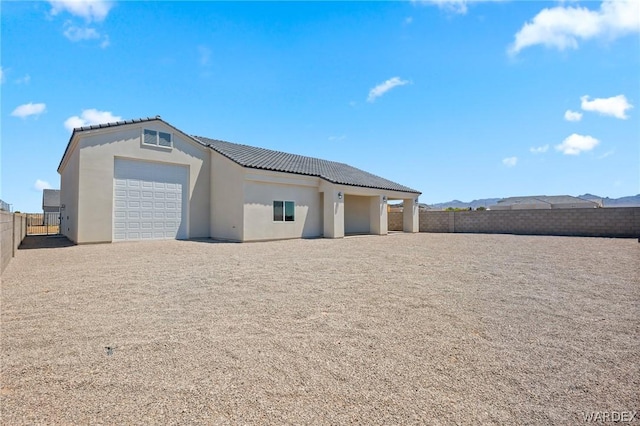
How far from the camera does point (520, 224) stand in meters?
22.1

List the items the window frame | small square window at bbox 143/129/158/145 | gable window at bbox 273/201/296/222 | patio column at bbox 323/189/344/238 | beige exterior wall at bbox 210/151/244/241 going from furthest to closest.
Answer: patio column at bbox 323/189/344/238, gable window at bbox 273/201/296/222, the window frame, beige exterior wall at bbox 210/151/244/241, small square window at bbox 143/129/158/145

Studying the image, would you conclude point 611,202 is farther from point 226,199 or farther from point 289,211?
point 226,199

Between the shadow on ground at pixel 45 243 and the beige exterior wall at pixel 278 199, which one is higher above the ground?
the beige exterior wall at pixel 278 199

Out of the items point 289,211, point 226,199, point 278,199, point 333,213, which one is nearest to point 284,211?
point 289,211

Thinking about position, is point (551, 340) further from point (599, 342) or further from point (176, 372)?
point (176, 372)

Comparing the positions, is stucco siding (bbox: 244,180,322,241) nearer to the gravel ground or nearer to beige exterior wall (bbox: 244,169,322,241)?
beige exterior wall (bbox: 244,169,322,241)

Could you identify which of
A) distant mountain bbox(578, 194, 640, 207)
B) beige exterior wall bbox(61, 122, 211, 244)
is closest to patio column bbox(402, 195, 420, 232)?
beige exterior wall bbox(61, 122, 211, 244)

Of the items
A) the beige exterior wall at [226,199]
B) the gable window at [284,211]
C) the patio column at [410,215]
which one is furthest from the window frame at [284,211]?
the patio column at [410,215]

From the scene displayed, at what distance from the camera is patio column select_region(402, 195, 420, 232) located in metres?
24.0

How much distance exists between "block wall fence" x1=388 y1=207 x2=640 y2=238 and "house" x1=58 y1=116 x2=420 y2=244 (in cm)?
950

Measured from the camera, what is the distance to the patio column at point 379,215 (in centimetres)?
2070

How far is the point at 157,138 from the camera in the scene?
49.1 ft

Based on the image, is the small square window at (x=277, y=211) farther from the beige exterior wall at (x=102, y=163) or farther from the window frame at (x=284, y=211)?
the beige exterior wall at (x=102, y=163)

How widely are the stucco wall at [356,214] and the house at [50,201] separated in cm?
3974
